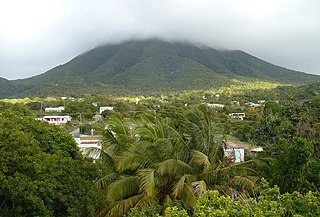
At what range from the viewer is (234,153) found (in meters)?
10.5

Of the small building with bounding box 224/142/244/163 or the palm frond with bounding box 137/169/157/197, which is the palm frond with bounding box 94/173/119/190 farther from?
the small building with bounding box 224/142/244/163

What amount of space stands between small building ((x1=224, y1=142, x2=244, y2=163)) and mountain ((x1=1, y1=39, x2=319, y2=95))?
83.8m

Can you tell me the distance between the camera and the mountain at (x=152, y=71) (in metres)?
111

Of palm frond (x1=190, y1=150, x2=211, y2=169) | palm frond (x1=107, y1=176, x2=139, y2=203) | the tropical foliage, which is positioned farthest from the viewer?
palm frond (x1=107, y1=176, x2=139, y2=203)

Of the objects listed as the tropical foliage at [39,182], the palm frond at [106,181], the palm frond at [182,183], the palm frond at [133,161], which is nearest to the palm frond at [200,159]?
the palm frond at [182,183]

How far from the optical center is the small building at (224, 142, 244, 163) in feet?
33.3

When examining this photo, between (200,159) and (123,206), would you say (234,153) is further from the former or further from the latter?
(123,206)

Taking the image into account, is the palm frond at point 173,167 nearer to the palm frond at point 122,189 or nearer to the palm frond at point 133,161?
the palm frond at point 133,161

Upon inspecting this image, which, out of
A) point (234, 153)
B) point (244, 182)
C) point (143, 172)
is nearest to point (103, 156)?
point (143, 172)

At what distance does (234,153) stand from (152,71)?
11385cm

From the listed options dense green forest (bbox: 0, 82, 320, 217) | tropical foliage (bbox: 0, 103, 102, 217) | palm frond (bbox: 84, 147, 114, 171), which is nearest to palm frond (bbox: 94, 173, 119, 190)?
dense green forest (bbox: 0, 82, 320, 217)

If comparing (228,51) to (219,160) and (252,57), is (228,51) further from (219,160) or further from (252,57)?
(219,160)

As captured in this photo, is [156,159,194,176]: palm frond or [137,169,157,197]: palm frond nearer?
[137,169,157,197]: palm frond

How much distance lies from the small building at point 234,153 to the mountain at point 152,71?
83.8 m
